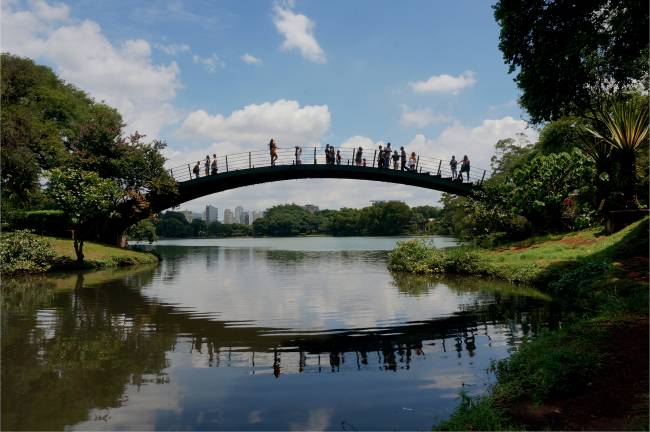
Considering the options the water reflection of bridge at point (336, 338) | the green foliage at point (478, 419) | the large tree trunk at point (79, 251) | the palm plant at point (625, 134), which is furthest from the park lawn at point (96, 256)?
the palm plant at point (625, 134)

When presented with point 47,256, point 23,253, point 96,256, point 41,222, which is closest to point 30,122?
point 41,222

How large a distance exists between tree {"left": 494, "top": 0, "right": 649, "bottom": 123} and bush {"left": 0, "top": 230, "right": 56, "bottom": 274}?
77.6 ft

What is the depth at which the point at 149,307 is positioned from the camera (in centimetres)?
1468

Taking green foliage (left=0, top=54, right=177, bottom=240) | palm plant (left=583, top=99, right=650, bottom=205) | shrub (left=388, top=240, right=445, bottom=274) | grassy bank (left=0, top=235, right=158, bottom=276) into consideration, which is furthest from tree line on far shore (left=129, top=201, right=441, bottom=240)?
palm plant (left=583, top=99, right=650, bottom=205)

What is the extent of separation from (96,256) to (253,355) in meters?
23.2

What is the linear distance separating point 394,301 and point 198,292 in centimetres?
785

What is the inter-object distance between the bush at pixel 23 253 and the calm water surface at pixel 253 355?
6206 mm

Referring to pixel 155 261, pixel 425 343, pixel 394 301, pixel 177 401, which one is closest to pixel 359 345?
pixel 425 343

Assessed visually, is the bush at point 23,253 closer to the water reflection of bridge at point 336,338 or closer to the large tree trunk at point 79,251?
the large tree trunk at point 79,251

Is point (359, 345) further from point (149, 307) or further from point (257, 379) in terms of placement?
point (149, 307)

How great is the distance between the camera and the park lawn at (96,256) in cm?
2641

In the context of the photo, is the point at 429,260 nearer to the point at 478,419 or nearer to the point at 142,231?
the point at 478,419

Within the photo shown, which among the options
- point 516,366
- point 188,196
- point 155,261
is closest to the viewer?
point 516,366

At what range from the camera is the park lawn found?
1040 inches
